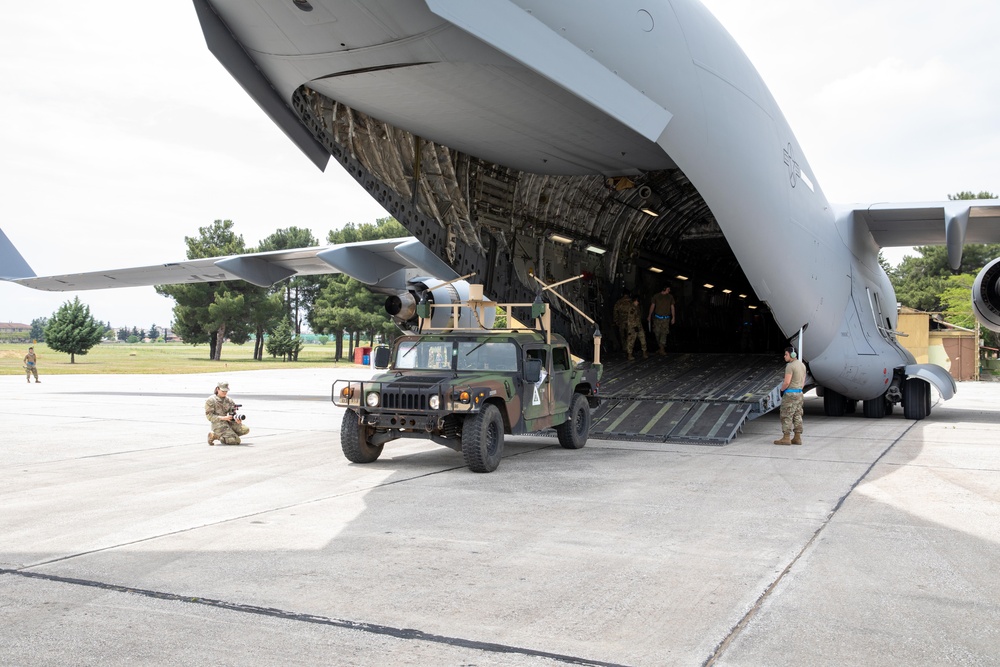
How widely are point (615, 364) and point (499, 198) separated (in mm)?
A: 4432

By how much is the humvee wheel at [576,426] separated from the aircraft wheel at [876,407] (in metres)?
7.86

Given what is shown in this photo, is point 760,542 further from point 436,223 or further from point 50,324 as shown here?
point 50,324

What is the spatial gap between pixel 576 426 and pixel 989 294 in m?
10.2

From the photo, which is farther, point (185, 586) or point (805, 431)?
point (805, 431)

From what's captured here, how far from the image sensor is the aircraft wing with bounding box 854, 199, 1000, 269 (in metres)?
14.1

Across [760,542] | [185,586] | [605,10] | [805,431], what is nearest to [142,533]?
[185,586]

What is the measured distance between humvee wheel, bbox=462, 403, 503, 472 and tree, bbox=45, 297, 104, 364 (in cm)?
4706

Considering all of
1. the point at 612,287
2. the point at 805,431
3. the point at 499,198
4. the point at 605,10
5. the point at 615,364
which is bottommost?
the point at 805,431

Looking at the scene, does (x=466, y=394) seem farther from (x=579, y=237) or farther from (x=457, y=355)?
(x=579, y=237)

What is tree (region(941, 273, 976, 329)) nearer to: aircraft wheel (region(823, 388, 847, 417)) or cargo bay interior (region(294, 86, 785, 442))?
cargo bay interior (region(294, 86, 785, 442))

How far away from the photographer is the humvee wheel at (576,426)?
35.1 feet

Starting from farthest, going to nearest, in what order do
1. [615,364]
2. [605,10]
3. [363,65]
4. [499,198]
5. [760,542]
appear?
[615,364]
[499,198]
[363,65]
[605,10]
[760,542]

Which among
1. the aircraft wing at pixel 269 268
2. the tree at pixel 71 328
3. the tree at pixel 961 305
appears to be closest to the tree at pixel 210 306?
the tree at pixel 71 328

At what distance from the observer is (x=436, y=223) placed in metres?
12.7
